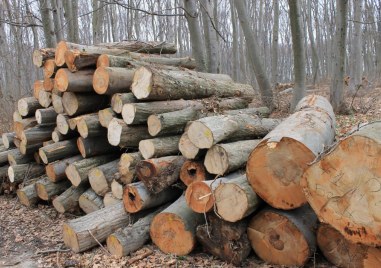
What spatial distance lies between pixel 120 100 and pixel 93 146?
93 centimetres

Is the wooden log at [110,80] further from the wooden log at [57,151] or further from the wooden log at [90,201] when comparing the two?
the wooden log at [90,201]

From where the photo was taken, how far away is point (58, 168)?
5445 millimetres

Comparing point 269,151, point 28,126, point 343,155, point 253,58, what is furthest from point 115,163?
point 253,58

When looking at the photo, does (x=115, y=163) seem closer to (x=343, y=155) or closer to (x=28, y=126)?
(x=28, y=126)

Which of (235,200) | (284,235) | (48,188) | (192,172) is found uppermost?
(192,172)

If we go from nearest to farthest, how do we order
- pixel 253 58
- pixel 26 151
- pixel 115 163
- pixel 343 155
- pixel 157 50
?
pixel 343 155 → pixel 115 163 → pixel 26 151 → pixel 157 50 → pixel 253 58

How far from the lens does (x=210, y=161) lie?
3.92 metres

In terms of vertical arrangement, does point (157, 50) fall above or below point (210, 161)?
above

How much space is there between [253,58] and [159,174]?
5.96m

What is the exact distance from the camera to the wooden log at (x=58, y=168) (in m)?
5.43

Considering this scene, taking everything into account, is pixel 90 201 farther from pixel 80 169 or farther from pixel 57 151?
pixel 57 151

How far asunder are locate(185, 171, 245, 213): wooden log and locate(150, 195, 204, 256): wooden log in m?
0.20

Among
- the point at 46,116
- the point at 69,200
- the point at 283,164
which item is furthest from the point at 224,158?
the point at 46,116

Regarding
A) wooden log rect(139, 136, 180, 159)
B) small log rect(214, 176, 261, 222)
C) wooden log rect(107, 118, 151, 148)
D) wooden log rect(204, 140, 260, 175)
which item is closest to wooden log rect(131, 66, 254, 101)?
wooden log rect(107, 118, 151, 148)
